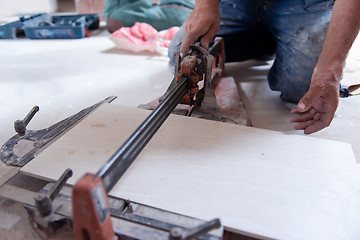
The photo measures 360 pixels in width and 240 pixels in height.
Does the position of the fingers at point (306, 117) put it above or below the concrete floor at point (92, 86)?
above

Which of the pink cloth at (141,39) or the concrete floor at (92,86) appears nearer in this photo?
the concrete floor at (92,86)

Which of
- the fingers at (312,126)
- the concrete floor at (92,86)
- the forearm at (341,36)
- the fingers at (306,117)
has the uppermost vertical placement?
the forearm at (341,36)

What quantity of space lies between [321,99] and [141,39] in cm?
186

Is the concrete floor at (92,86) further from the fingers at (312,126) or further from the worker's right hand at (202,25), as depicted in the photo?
the worker's right hand at (202,25)

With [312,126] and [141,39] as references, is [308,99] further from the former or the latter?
[141,39]

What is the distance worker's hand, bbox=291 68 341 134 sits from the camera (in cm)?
101

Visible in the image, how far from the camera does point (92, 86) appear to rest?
180 cm

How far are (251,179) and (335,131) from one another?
30.3 inches

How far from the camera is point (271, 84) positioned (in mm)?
1714

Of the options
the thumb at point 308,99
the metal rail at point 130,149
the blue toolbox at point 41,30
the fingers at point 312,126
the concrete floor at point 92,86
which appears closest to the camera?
the metal rail at point 130,149

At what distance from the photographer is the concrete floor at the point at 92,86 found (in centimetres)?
140

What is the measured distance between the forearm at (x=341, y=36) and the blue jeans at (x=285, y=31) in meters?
0.43

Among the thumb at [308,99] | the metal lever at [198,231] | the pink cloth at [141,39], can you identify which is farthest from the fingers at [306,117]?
the pink cloth at [141,39]

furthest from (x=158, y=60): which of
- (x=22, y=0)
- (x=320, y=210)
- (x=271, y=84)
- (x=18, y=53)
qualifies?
(x=22, y=0)
